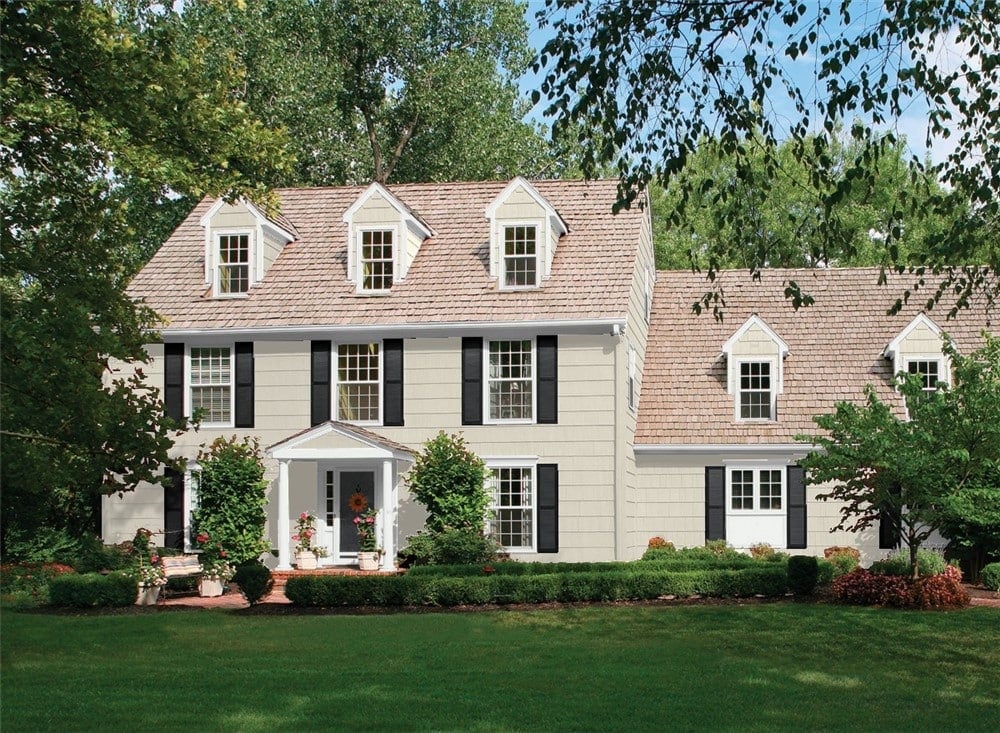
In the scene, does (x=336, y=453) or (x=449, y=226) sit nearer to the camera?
(x=336, y=453)

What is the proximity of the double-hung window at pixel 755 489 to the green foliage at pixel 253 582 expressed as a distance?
12.1 meters

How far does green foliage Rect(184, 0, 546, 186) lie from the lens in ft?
124

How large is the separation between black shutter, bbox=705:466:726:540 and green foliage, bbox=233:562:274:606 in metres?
11.6

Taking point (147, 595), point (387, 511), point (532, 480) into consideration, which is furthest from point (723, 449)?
point (147, 595)

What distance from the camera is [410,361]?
28.7 meters

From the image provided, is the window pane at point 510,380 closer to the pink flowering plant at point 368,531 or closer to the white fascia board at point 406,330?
the white fascia board at point 406,330

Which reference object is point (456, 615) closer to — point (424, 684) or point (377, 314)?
point (424, 684)

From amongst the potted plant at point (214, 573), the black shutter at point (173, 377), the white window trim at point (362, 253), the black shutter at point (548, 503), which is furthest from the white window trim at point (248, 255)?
the black shutter at point (548, 503)

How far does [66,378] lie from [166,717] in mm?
4920

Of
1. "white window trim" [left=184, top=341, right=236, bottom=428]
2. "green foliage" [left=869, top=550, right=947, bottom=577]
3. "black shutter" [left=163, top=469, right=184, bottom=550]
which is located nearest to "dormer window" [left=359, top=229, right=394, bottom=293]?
"white window trim" [left=184, top=341, right=236, bottom=428]

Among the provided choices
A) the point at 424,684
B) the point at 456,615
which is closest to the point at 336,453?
the point at 456,615

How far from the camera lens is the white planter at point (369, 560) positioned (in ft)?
89.1

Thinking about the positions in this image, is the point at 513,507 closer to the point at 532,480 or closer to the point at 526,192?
the point at 532,480

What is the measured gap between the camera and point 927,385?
30547 mm
